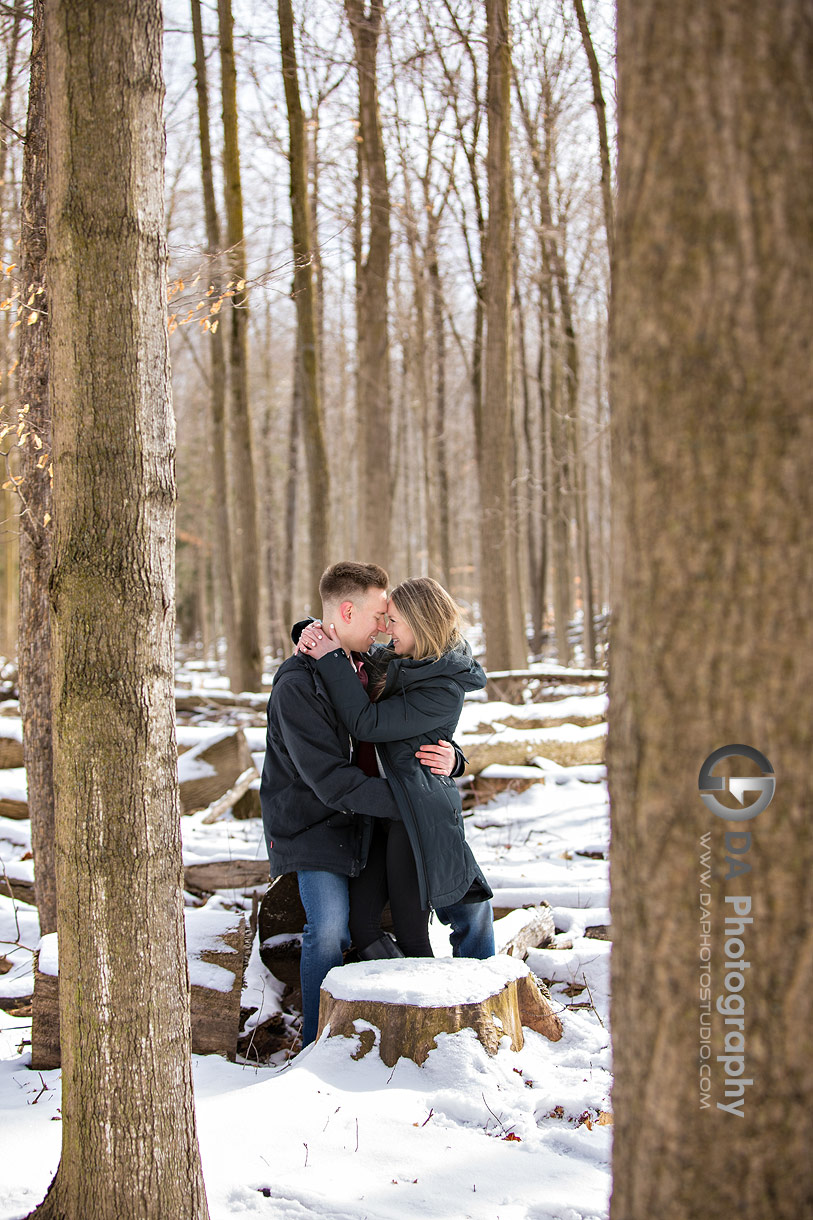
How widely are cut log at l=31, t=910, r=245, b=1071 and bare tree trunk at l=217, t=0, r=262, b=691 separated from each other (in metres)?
8.52

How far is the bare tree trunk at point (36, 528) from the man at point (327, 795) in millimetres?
1033

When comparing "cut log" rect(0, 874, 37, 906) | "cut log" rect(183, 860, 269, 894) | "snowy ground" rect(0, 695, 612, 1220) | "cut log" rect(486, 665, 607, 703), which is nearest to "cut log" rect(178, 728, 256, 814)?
"cut log" rect(0, 874, 37, 906)

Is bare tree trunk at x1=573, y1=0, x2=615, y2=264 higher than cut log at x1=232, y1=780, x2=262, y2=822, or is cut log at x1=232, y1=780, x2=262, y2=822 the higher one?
bare tree trunk at x1=573, y1=0, x2=615, y2=264

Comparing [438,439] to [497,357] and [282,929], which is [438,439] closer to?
[497,357]

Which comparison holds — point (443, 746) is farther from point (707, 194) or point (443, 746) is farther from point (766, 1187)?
point (707, 194)

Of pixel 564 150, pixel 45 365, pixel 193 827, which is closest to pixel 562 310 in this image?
pixel 564 150

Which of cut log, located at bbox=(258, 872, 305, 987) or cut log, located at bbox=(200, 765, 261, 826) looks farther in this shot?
cut log, located at bbox=(200, 765, 261, 826)

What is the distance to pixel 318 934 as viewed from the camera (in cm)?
379

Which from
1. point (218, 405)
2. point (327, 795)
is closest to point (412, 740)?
point (327, 795)

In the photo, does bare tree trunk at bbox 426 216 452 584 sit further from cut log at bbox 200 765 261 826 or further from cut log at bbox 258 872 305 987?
cut log at bbox 258 872 305 987

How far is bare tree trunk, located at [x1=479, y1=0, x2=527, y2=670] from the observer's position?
10.6 metres

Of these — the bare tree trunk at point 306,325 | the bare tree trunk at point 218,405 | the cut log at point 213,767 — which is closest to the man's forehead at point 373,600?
the cut log at point 213,767

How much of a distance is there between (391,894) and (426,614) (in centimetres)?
121

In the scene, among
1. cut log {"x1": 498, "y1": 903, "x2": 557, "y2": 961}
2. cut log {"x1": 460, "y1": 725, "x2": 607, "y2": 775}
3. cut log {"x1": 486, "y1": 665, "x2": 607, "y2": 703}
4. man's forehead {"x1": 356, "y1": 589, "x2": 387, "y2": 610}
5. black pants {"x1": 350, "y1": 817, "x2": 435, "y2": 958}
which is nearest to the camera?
black pants {"x1": 350, "y1": 817, "x2": 435, "y2": 958}
